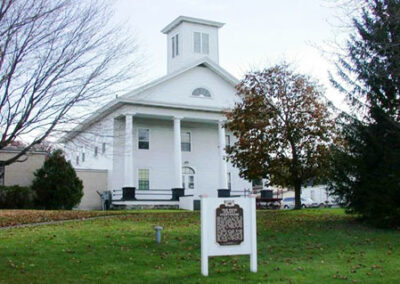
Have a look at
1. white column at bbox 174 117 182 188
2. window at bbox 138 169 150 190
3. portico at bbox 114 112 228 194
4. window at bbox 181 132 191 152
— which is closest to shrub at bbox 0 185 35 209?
portico at bbox 114 112 228 194

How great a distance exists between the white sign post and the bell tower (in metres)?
27.3

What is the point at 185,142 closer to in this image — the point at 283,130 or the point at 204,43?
the point at 204,43

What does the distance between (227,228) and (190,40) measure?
95.7 ft

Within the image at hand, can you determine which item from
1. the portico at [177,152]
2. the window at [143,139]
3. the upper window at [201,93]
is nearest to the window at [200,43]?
the upper window at [201,93]

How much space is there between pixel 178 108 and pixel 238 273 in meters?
25.1

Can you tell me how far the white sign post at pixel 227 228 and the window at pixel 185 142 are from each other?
2705cm

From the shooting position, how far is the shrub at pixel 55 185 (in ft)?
98.3

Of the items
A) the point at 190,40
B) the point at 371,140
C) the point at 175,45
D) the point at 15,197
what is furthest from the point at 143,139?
the point at 371,140

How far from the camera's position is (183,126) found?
37.2m

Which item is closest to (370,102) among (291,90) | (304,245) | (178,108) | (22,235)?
(304,245)

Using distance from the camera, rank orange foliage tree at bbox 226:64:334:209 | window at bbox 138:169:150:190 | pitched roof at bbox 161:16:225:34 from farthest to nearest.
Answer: pitched roof at bbox 161:16:225:34, window at bbox 138:169:150:190, orange foliage tree at bbox 226:64:334:209

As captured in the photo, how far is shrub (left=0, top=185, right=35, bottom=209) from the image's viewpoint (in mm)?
28609

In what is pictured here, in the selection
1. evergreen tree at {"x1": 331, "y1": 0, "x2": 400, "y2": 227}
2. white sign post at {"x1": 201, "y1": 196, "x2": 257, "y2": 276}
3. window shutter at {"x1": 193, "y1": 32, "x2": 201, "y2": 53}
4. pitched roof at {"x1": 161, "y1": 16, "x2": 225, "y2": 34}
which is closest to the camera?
white sign post at {"x1": 201, "y1": 196, "x2": 257, "y2": 276}

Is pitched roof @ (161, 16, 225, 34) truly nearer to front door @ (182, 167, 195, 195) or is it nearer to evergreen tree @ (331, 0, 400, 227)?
front door @ (182, 167, 195, 195)
